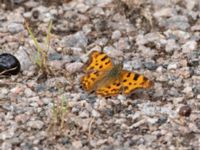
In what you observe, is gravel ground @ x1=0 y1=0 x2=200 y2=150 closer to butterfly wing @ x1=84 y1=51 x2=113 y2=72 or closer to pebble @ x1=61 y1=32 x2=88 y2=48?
pebble @ x1=61 y1=32 x2=88 y2=48

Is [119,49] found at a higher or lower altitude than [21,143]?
higher

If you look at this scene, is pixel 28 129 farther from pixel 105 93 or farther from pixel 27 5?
pixel 27 5

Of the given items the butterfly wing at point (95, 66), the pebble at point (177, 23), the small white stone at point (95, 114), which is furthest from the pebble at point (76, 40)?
the small white stone at point (95, 114)

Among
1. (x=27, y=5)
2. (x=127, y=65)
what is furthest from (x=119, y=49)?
(x=27, y=5)

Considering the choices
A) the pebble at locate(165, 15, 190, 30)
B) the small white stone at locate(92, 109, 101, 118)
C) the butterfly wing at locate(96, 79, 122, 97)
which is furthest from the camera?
the pebble at locate(165, 15, 190, 30)

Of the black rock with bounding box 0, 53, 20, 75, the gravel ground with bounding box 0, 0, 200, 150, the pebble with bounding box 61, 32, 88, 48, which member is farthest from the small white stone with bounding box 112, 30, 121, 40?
the black rock with bounding box 0, 53, 20, 75

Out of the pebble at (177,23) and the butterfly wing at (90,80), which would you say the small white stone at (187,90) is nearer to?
the butterfly wing at (90,80)

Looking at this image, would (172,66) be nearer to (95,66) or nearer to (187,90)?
(187,90)

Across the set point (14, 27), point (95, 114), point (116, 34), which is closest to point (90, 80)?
point (95, 114)
